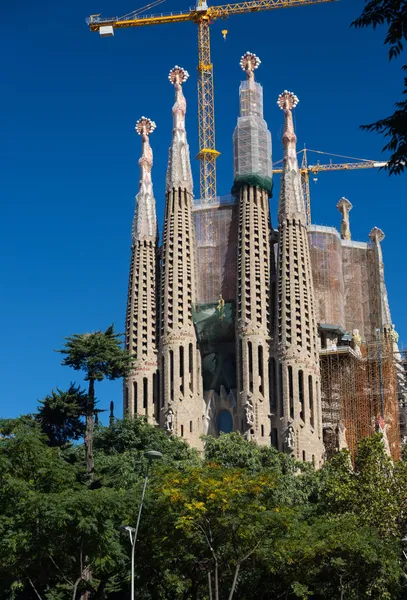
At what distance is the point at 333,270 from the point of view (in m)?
84.4

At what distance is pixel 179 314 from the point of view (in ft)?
255

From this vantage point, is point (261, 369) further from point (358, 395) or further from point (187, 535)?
point (187, 535)

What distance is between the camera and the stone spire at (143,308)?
7738 centimetres

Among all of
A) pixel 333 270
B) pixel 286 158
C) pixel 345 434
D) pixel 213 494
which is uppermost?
pixel 286 158

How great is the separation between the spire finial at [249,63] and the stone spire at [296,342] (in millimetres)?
9164

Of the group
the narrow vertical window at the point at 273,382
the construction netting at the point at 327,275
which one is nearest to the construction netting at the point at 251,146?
the construction netting at the point at 327,275

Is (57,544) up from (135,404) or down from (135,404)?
down

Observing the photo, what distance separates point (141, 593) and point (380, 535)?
1218 centimetres

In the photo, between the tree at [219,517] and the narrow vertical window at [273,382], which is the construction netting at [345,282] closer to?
the narrow vertical window at [273,382]

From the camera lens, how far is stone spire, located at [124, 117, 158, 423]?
7738cm

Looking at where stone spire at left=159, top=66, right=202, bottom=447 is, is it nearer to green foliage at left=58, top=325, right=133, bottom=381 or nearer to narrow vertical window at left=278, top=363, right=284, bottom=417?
narrow vertical window at left=278, top=363, right=284, bottom=417

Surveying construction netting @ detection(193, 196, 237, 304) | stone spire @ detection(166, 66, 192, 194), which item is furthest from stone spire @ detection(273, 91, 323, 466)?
stone spire @ detection(166, 66, 192, 194)

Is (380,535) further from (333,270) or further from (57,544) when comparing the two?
(333,270)

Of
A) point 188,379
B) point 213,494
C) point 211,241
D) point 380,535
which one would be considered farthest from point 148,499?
point 211,241
